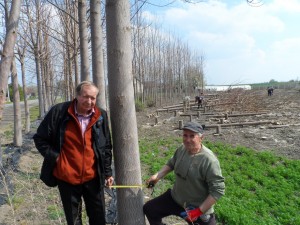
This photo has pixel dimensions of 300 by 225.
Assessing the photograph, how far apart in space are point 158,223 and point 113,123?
3.63 feet

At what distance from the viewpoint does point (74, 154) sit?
8.36 ft

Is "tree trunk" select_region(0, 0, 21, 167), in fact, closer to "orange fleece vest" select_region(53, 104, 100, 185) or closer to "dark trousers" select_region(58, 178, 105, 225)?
"orange fleece vest" select_region(53, 104, 100, 185)

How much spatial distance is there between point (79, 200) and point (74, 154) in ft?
1.68

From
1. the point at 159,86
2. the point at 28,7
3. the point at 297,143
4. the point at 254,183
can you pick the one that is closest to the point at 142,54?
the point at 159,86

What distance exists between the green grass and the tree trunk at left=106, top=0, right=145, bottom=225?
6.55 feet

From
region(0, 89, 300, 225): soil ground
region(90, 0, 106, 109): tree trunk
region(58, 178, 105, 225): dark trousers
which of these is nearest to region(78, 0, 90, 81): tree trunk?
region(90, 0, 106, 109): tree trunk

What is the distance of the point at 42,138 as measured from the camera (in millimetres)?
2582

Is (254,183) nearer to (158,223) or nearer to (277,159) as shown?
(277,159)

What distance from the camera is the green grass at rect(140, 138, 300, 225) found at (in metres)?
4.43

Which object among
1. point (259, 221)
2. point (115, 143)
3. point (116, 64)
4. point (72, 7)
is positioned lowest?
point (259, 221)

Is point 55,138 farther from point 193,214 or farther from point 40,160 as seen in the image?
point 40,160

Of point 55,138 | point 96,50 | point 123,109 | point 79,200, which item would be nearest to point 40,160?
point 96,50

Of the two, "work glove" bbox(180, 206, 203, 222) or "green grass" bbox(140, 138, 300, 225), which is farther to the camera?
"green grass" bbox(140, 138, 300, 225)

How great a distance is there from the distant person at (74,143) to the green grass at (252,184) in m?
2.38
